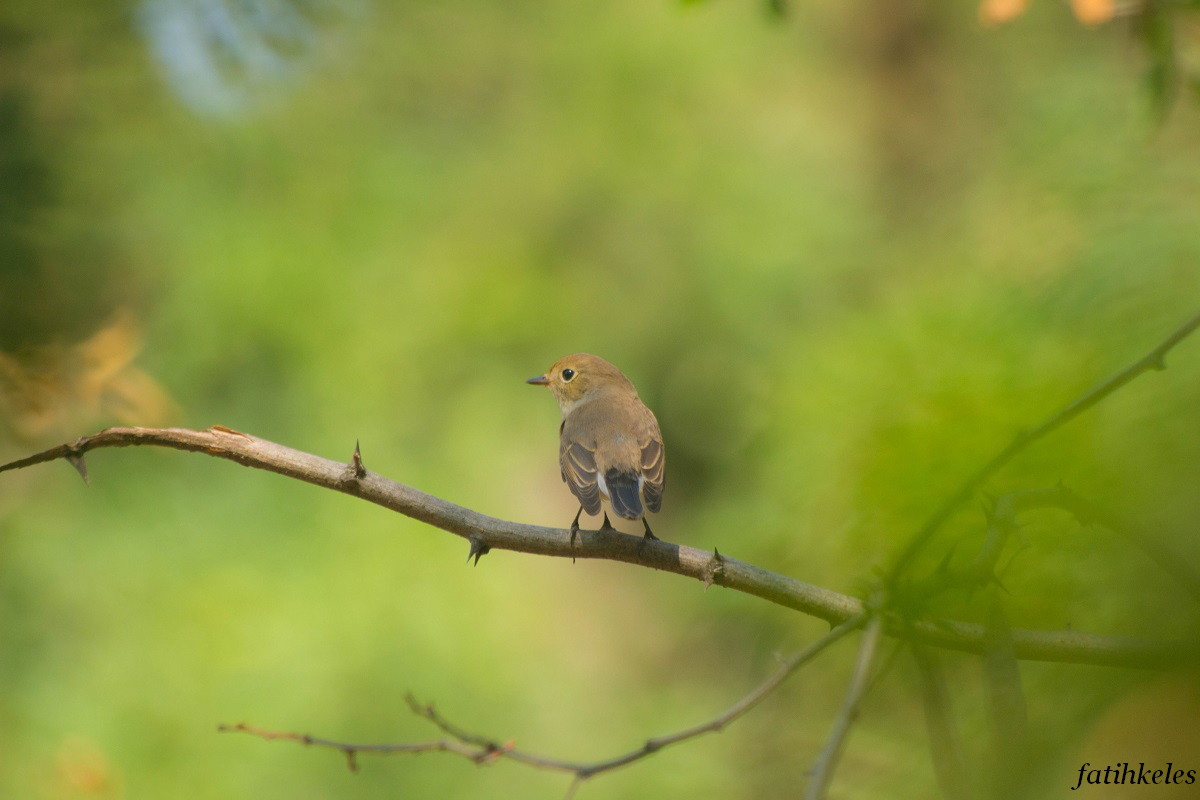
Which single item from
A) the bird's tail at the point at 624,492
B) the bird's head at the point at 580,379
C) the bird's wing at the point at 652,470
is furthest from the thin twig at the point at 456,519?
the bird's head at the point at 580,379

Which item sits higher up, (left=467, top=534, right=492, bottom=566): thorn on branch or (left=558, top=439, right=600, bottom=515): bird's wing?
(left=558, top=439, right=600, bottom=515): bird's wing

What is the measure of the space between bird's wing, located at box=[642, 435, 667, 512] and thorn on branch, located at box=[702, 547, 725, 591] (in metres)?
1.29

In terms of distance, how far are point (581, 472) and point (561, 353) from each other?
5.54m

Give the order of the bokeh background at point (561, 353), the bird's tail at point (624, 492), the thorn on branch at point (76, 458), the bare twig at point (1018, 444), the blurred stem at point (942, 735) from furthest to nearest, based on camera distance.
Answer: the bird's tail at point (624, 492) < the thorn on branch at point (76, 458) < the bokeh background at point (561, 353) < the bare twig at point (1018, 444) < the blurred stem at point (942, 735)

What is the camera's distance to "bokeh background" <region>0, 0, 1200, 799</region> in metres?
0.90

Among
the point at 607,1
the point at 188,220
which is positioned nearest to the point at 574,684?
the point at 188,220

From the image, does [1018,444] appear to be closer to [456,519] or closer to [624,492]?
[456,519]

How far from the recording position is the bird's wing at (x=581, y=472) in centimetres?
295

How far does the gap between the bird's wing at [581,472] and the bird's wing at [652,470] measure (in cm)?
14

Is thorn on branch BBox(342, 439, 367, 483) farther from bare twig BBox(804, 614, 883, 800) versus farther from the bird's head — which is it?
the bird's head

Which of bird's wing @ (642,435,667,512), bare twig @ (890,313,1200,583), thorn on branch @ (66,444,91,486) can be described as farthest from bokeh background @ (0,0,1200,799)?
thorn on branch @ (66,444,91,486)

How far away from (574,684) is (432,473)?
1.89m

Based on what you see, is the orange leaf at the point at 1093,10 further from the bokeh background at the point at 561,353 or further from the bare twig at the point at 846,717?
the bare twig at the point at 846,717

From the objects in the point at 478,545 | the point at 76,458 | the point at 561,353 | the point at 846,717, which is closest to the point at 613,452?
the point at 478,545
